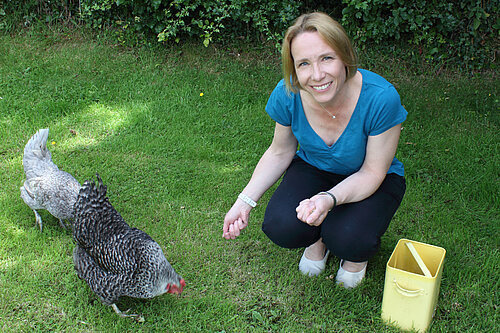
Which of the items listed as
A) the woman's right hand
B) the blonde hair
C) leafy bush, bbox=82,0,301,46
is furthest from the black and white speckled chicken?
leafy bush, bbox=82,0,301,46

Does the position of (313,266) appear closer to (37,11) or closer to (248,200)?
(248,200)

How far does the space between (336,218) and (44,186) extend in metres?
2.18

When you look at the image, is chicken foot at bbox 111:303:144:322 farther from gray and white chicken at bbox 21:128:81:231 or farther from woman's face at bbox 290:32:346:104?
woman's face at bbox 290:32:346:104

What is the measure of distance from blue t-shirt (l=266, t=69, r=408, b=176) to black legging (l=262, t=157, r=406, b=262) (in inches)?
4.1

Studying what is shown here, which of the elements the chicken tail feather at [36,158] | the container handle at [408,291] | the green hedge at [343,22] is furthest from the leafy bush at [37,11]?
the container handle at [408,291]

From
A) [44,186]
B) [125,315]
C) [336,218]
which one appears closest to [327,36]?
[336,218]

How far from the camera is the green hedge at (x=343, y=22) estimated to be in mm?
5312

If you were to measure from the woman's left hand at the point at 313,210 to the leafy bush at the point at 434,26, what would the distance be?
355 cm

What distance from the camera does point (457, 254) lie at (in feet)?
10.3

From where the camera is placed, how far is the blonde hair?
7.64 feet

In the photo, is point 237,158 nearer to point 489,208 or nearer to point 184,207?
point 184,207

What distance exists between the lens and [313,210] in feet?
7.68

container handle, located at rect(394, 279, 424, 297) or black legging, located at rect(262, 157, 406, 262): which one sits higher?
black legging, located at rect(262, 157, 406, 262)

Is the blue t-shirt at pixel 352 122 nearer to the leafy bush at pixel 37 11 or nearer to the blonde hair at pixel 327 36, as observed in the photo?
the blonde hair at pixel 327 36
